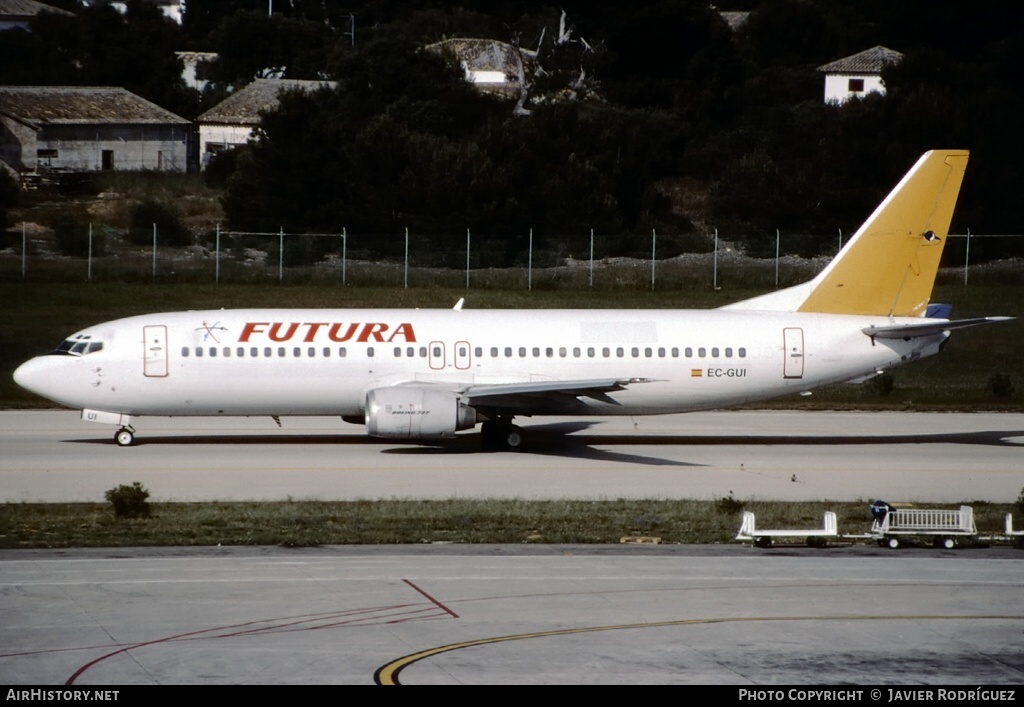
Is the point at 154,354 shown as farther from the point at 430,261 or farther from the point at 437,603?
the point at 430,261

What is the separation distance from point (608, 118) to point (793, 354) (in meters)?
61.0

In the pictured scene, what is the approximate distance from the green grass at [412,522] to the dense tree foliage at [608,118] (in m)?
47.3

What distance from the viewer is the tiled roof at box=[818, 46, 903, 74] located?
4473 inches

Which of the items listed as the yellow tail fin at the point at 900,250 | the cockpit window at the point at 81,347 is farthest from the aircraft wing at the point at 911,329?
the cockpit window at the point at 81,347

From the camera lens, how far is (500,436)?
3628 cm

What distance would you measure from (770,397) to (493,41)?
90764 millimetres

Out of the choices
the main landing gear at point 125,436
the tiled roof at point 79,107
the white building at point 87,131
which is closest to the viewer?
the main landing gear at point 125,436

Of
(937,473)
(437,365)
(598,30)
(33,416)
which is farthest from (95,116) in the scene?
(937,473)

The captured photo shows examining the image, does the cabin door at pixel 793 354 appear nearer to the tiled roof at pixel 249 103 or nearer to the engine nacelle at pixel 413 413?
the engine nacelle at pixel 413 413

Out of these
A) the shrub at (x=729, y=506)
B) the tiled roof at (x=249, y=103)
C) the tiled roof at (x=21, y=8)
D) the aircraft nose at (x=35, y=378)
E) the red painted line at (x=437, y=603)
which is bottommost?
the red painted line at (x=437, y=603)

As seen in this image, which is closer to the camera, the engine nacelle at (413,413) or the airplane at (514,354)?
the engine nacelle at (413,413)

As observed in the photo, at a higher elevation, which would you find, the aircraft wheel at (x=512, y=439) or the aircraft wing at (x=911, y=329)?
the aircraft wing at (x=911, y=329)

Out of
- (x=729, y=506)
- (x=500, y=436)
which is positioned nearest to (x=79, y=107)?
(x=500, y=436)

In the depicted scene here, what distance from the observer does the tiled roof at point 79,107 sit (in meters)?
95.9
